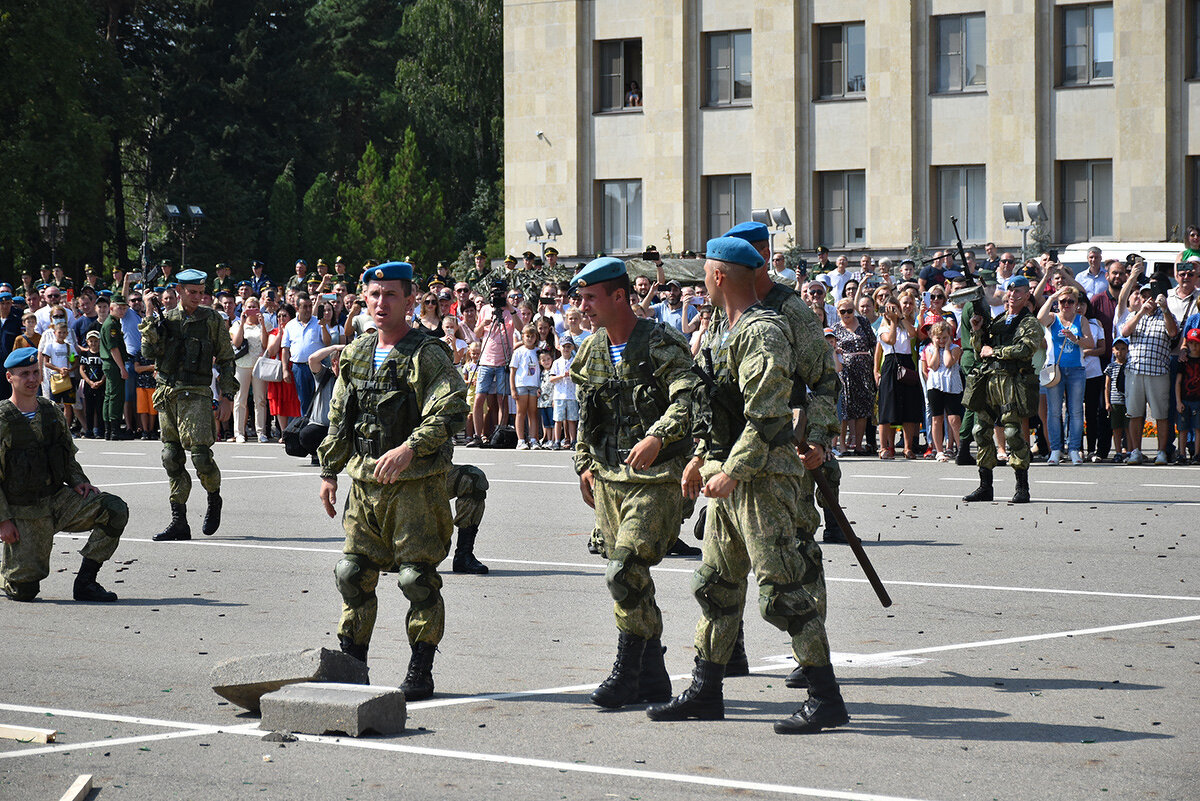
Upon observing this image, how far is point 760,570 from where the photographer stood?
22.1ft

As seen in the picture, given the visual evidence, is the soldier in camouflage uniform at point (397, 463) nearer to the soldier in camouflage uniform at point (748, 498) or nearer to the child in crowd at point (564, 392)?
the soldier in camouflage uniform at point (748, 498)

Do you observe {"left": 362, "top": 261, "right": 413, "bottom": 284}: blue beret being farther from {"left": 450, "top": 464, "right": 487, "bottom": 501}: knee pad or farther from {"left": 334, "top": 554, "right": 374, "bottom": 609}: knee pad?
{"left": 334, "top": 554, "right": 374, "bottom": 609}: knee pad

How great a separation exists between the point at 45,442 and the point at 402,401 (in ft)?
12.2

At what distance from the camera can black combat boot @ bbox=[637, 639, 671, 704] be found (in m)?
7.44

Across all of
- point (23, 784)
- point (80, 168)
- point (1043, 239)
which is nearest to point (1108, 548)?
point (23, 784)

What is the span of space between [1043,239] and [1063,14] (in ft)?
17.1

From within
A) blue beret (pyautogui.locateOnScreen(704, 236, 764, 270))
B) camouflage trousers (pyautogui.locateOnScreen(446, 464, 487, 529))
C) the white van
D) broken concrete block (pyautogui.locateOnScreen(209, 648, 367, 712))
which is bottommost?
broken concrete block (pyautogui.locateOnScreen(209, 648, 367, 712))

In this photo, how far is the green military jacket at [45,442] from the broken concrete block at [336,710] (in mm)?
3956

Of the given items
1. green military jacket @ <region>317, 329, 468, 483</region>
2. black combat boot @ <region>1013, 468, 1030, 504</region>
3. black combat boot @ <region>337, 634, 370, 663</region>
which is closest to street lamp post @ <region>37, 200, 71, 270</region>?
black combat boot @ <region>1013, 468, 1030, 504</region>

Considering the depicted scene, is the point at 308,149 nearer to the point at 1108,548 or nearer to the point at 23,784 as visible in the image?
the point at 1108,548

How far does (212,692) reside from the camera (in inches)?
304

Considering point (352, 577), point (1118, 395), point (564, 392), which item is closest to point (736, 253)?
point (352, 577)

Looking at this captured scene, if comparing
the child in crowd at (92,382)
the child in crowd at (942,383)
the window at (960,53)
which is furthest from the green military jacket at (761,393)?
the window at (960,53)

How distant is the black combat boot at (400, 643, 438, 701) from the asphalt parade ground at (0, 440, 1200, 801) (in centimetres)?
10
